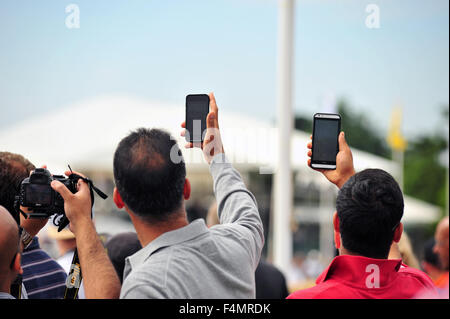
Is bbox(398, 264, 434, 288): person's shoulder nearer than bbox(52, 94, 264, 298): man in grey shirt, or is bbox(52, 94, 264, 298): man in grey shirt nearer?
bbox(52, 94, 264, 298): man in grey shirt

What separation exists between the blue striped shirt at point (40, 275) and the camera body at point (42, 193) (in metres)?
0.59

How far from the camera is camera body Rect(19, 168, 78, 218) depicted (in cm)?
141

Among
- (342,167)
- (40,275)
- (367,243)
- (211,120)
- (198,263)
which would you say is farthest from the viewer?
(40,275)

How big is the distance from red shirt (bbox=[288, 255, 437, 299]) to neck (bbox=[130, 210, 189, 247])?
1.17 feet

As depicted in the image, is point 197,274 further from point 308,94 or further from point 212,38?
point 308,94

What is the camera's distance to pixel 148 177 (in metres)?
1.28

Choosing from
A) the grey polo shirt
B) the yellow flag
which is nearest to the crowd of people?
the grey polo shirt

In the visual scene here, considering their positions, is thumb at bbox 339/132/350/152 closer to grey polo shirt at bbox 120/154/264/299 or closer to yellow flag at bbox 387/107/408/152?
grey polo shirt at bbox 120/154/264/299

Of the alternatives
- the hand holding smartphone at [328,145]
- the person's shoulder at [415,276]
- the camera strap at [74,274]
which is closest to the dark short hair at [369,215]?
the person's shoulder at [415,276]

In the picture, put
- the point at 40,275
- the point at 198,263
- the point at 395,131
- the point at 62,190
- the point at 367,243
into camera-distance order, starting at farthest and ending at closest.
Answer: the point at 395,131
the point at 40,275
the point at 367,243
the point at 62,190
the point at 198,263

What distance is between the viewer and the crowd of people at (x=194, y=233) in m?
1.24

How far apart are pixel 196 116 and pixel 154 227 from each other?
0.42 m

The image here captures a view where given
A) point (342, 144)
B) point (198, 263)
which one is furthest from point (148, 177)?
point (342, 144)

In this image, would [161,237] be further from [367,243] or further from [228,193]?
[367,243]
